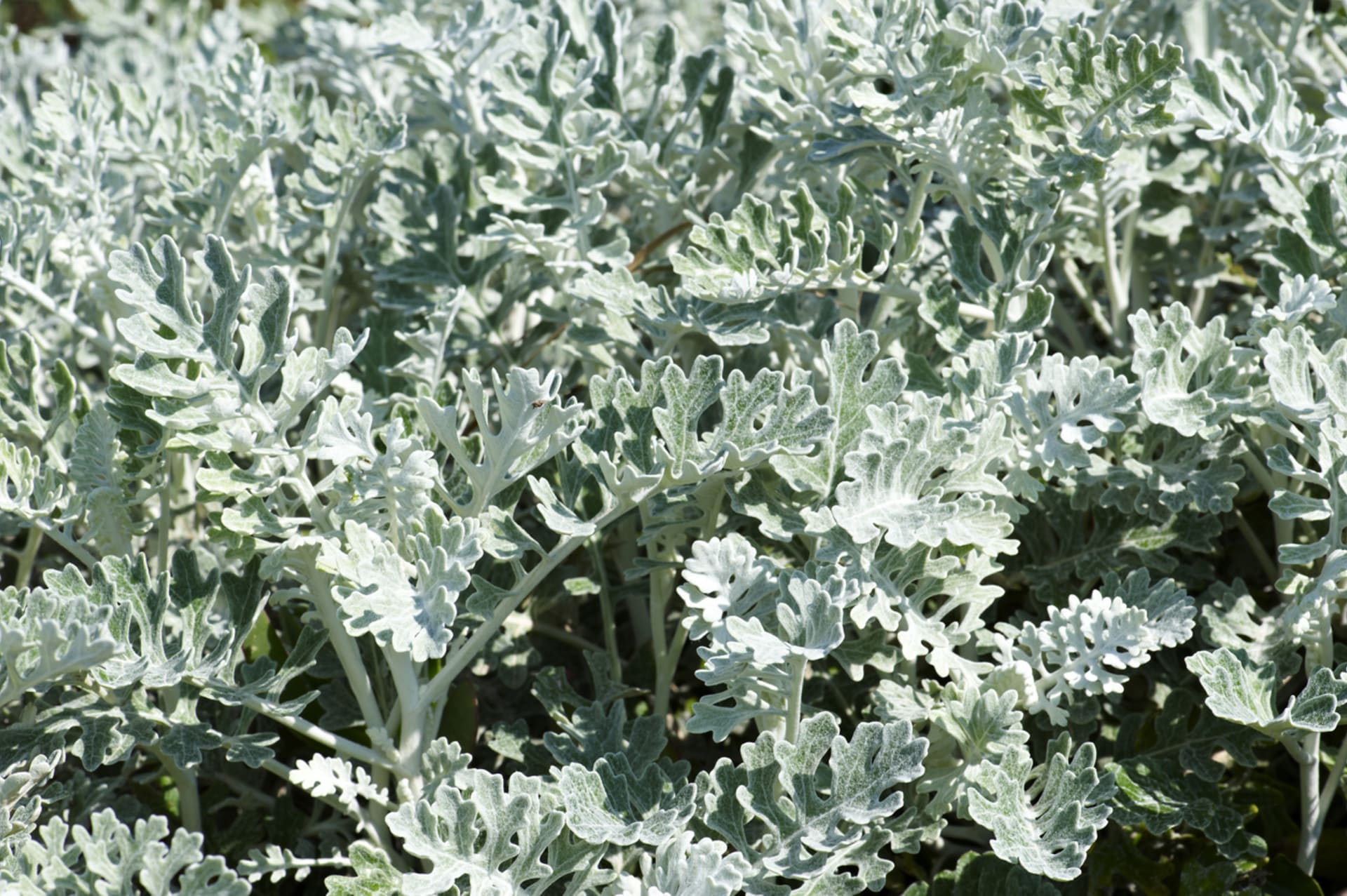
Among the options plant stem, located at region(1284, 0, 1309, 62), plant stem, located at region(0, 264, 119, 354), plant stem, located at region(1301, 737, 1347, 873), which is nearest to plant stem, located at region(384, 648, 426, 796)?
plant stem, located at region(0, 264, 119, 354)

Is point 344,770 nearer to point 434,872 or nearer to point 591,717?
point 434,872

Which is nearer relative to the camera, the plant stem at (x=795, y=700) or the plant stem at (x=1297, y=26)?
the plant stem at (x=795, y=700)

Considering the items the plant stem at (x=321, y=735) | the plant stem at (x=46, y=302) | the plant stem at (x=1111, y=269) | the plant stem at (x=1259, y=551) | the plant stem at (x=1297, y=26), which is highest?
the plant stem at (x=1297, y=26)

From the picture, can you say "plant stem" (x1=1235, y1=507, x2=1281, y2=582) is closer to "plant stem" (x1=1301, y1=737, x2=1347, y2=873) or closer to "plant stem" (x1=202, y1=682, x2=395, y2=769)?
"plant stem" (x1=1301, y1=737, x2=1347, y2=873)

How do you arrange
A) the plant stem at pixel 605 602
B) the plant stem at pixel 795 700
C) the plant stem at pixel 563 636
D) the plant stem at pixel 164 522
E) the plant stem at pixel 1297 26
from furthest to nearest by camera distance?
the plant stem at pixel 1297 26, the plant stem at pixel 563 636, the plant stem at pixel 605 602, the plant stem at pixel 164 522, the plant stem at pixel 795 700

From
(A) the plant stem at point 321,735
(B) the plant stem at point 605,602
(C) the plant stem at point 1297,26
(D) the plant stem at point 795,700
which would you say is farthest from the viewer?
(C) the plant stem at point 1297,26

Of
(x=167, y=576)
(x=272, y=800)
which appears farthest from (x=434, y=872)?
(x=272, y=800)

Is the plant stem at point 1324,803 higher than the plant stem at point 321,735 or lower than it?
lower

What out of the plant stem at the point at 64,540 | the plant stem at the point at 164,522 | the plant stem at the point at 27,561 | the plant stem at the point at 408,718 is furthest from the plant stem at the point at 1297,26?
the plant stem at the point at 27,561

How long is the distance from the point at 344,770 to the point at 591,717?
1.04 ft

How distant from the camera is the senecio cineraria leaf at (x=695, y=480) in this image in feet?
4.55

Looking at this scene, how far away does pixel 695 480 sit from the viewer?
4.65ft

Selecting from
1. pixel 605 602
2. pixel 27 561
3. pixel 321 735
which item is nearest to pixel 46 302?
pixel 27 561

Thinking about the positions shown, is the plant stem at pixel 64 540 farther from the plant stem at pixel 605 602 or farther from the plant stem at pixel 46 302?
the plant stem at pixel 605 602
